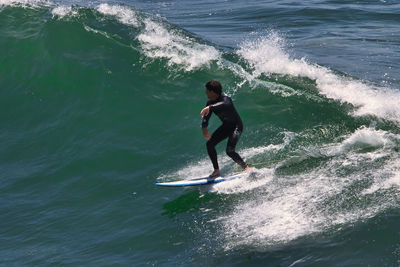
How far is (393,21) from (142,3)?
11358 millimetres

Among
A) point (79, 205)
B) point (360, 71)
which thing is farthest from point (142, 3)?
point (79, 205)

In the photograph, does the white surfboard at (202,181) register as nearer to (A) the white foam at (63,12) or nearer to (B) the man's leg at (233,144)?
(B) the man's leg at (233,144)

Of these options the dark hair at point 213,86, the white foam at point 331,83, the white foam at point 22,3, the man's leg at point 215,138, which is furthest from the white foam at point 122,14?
the dark hair at point 213,86

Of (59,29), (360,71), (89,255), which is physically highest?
(59,29)

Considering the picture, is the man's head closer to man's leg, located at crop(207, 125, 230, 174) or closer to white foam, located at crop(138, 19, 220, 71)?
man's leg, located at crop(207, 125, 230, 174)

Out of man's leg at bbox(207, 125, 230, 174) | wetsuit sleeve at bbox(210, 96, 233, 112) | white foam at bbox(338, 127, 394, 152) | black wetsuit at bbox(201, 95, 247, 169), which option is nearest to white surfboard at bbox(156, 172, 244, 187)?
black wetsuit at bbox(201, 95, 247, 169)

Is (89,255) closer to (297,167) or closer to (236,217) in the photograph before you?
(236,217)

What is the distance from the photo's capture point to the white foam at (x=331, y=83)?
11672 millimetres

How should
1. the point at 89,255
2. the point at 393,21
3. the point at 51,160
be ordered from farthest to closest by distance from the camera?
the point at 393,21
the point at 51,160
the point at 89,255

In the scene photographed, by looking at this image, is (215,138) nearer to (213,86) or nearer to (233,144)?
(233,144)

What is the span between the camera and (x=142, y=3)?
2567cm

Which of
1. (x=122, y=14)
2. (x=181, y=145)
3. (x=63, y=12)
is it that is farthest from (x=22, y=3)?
(x=181, y=145)

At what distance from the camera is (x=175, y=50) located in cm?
1476

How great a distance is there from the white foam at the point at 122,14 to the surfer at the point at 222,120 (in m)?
8.28
